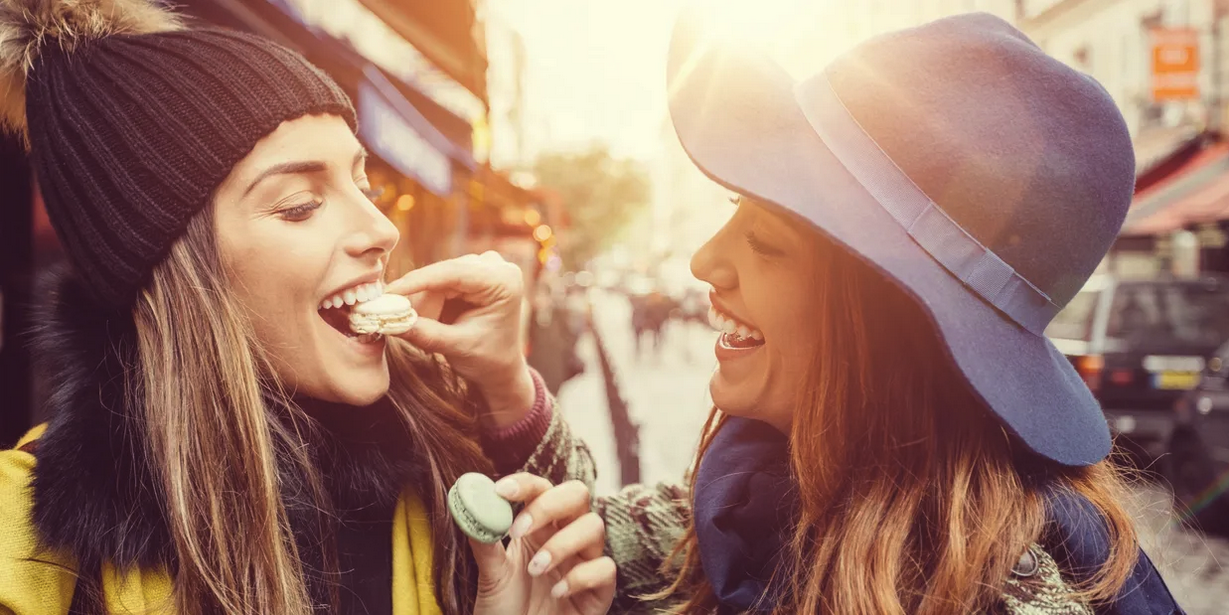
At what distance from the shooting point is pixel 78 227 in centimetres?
165

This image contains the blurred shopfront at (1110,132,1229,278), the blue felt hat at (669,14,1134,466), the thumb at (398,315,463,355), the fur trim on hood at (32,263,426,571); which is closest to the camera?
the blue felt hat at (669,14,1134,466)

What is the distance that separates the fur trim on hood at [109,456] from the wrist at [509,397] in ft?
0.85

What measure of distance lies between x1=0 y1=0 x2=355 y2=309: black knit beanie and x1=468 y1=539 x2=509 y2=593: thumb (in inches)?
34.5

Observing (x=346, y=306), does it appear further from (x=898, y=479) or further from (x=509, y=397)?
(x=898, y=479)

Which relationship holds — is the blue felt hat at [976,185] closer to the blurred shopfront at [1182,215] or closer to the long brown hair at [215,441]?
the long brown hair at [215,441]

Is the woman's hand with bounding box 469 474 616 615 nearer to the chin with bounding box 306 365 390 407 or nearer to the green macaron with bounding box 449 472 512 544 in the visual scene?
the green macaron with bounding box 449 472 512 544

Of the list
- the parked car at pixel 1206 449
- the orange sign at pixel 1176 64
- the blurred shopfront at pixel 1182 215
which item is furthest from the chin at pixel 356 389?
the orange sign at pixel 1176 64

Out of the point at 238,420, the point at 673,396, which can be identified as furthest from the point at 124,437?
the point at 673,396

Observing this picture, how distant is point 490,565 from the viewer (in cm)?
171

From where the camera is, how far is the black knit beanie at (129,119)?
1.61 m

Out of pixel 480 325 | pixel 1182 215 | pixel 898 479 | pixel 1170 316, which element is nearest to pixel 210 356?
pixel 480 325

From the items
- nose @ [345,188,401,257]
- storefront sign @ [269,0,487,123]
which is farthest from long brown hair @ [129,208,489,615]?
storefront sign @ [269,0,487,123]

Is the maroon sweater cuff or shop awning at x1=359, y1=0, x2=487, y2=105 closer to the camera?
the maroon sweater cuff

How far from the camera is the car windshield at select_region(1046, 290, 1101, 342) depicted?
8094 mm
